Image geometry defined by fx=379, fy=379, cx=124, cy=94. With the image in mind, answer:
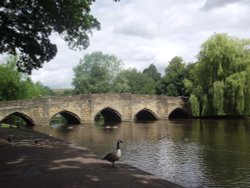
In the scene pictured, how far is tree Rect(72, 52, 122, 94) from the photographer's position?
63.4 meters

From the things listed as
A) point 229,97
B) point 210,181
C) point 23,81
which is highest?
point 23,81

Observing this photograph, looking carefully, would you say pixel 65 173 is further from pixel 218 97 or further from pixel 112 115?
pixel 112 115

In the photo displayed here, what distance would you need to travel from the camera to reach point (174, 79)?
65.2 metres

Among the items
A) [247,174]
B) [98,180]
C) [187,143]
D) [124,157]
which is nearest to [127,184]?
[98,180]

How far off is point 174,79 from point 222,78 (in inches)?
966

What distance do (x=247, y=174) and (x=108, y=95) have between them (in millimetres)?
34534

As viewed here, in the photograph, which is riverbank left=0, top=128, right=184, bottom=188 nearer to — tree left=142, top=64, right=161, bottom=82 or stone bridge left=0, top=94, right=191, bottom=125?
stone bridge left=0, top=94, right=191, bottom=125

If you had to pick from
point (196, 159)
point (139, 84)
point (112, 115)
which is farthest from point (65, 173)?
point (139, 84)

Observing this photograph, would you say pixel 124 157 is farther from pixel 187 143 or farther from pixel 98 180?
pixel 98 180

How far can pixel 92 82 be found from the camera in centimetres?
6394

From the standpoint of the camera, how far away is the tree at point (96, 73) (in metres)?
63.4

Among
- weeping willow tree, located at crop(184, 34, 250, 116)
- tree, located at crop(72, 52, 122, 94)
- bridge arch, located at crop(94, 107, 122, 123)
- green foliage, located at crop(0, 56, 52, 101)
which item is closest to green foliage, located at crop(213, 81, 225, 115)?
weeping willow tree, located at crop(184, 34, 250, 116)

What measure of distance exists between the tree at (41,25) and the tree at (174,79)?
4591cm

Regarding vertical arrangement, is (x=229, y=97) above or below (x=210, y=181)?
above
